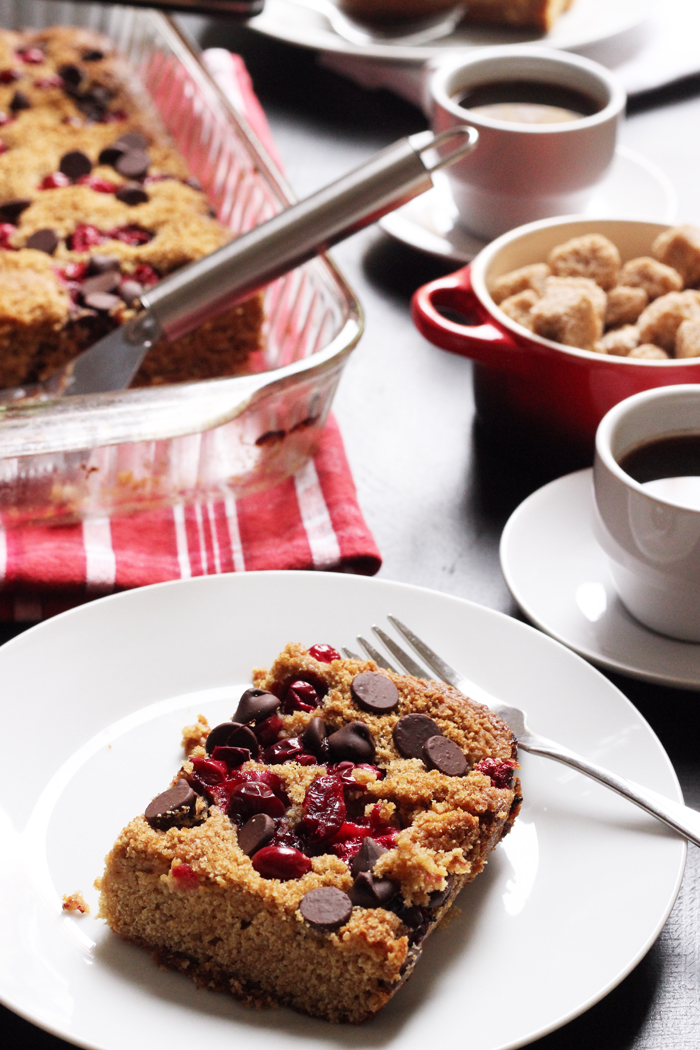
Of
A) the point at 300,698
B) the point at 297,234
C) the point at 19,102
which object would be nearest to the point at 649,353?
the point at 297,234

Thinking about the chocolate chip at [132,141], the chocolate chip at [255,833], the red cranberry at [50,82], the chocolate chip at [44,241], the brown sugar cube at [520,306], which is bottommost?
the chocolate chip at [255,833]

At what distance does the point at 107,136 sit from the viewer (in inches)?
98.7

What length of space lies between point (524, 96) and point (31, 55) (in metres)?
1.22

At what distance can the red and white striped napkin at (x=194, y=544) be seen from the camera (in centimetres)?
165

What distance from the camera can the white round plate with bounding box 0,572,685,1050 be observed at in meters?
1.05

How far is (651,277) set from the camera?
1851mm

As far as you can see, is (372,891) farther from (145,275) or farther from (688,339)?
(145,275)

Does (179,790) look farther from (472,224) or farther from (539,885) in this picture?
(472,224)

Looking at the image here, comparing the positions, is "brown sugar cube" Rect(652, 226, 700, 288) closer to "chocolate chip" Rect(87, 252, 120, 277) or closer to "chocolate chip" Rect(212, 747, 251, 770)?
"chocolate chip" Rect(87, 252, 120, 277)

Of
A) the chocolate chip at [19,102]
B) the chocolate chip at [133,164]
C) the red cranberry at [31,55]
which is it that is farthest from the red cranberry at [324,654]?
the red cranberry at [31,55]

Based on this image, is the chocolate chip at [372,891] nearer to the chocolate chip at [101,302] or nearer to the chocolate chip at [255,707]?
the chocolate chip at [255,707]

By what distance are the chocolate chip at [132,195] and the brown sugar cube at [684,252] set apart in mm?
1035

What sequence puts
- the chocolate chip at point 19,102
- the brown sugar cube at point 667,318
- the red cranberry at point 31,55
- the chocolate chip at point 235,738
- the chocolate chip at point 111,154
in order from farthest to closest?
the red cranberry at point 31,55
the chocolate chip at point 19,102
the chocolate chip at point 111,154
the brown sugar cube at point 667,318
the chocolate chip at point 235,738

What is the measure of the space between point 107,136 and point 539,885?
1.95 meters
